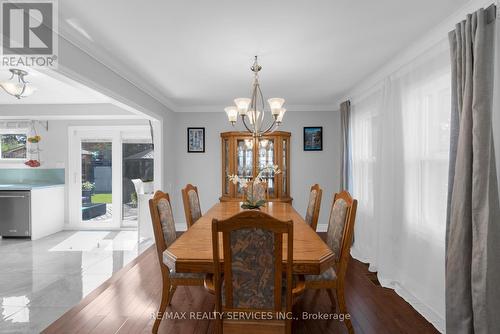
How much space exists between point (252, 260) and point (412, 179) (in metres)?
2.05

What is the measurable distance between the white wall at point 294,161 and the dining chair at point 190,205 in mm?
1872

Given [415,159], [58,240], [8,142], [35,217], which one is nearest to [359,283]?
[415,159]

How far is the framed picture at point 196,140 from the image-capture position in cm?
502

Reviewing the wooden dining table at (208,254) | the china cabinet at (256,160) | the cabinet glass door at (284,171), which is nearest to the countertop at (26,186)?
the china cabinet at (256,160)

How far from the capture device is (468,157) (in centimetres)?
171

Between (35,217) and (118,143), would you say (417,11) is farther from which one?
(35,217)

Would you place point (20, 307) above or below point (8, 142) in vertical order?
below

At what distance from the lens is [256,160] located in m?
4.61

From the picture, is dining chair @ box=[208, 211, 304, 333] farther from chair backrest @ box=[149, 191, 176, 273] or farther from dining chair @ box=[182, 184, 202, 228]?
dining chair @ box=[182, 184, 202, 228]

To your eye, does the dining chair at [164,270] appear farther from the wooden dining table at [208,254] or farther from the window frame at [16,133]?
the window frame at [16,133]

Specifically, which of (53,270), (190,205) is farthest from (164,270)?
(53,270)

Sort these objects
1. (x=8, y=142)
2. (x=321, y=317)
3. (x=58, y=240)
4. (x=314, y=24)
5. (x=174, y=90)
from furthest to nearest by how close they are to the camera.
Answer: (x=8, y=142)
(x=58, y=240)
(x=174, y=90)
(x=321, y=317)
(x=314, y=24)

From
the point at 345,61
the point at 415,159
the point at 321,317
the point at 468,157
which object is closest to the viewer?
the point at 468,157

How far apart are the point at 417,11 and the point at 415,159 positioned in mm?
1296
